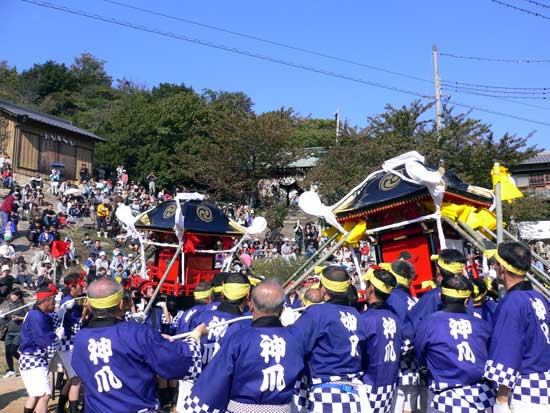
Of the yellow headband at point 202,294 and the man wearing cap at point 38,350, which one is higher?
the yellow headband at point 202,294

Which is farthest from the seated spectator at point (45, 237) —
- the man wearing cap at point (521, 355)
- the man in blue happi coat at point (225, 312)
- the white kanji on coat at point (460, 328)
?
the man wearing cap at point (521, 355)

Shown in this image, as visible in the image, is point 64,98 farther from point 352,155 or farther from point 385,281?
point 385,281

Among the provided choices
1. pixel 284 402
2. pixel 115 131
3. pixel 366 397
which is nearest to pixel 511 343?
pixel 366 397

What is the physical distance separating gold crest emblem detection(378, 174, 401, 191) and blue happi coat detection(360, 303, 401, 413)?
8.16ft

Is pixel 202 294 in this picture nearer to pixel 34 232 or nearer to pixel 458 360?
pixel 458 360

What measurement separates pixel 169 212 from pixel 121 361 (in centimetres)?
597

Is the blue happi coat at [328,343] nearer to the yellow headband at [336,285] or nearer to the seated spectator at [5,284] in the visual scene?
the yellow headband at [336,285]

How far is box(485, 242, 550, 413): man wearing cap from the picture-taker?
3.58 metres

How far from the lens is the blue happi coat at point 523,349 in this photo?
11.8 ft

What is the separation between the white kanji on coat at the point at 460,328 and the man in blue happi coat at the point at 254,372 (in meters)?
1.28

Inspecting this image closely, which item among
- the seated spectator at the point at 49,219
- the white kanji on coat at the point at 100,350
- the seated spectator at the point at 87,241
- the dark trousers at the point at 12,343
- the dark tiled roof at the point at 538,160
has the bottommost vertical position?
the dark trousers at the point at 12,343

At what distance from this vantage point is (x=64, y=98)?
40.8 metres

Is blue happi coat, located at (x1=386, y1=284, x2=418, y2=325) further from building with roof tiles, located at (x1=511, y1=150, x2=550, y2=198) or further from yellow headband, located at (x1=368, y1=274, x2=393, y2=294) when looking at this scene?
building with roof tiles, located at (x1=511, y1=150, x2=550, y2=198)

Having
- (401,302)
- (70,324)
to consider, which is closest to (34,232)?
(70,324)
